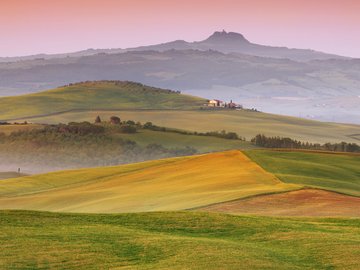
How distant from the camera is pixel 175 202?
4903cm

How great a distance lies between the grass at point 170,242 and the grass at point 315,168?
20.6 m

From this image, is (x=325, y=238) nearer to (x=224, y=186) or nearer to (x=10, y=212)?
(x=10, y=212)

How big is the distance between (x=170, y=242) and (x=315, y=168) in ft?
122

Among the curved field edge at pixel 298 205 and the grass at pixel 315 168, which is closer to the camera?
the curved field edge at pixel 298 205

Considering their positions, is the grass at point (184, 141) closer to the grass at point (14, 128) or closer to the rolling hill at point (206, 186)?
the grass at point (14, 128)

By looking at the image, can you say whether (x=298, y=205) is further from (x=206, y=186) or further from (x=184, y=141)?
(x=184, y=141)

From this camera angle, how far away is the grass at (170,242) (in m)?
24.7

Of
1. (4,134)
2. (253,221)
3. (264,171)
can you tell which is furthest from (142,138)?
(253,221)

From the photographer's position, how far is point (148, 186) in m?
61.0

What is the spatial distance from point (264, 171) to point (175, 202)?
12.8 meters

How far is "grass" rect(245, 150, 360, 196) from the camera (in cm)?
5512

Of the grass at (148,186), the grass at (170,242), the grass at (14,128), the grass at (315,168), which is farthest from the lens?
the grass at (14,128)

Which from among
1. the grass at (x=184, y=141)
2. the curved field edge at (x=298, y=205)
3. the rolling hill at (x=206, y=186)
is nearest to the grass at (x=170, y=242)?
the curved field edge at (x=298, y=205)

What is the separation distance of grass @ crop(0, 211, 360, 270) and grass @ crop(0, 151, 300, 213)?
13.3 meters
